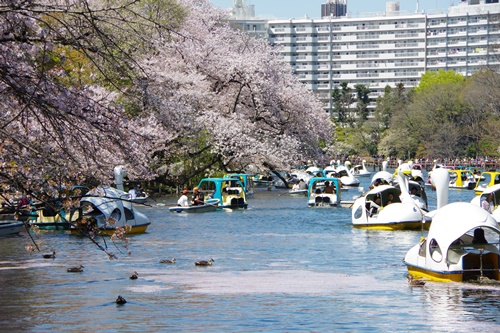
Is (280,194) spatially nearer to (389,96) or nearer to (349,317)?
(349,317)

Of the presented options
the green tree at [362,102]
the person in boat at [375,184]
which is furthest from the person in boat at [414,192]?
the green tree at [362,102]

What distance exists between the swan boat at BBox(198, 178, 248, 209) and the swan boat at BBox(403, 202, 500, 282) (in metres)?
25.7

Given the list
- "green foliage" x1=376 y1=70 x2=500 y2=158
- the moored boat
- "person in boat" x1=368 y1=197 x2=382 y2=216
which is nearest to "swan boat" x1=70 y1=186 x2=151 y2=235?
"person in boat" x1=368 y1=197 x2=382 y2=216

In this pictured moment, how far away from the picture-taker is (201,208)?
45.2 meters

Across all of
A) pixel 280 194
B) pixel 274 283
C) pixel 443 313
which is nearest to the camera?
pixel 443 313

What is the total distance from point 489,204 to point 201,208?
43.9 feet

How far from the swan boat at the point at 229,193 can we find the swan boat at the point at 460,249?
25.7 meters

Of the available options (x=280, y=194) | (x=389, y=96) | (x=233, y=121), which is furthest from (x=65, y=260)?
(x=389, y=96)

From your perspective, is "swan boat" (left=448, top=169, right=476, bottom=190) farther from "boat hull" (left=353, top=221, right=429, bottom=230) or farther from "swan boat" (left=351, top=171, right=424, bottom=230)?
"boat hull" (left=353, top=221, right=429, bottom=230)

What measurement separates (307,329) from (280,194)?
48.0 m

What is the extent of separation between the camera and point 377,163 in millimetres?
142500

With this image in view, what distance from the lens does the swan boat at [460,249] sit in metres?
21.0

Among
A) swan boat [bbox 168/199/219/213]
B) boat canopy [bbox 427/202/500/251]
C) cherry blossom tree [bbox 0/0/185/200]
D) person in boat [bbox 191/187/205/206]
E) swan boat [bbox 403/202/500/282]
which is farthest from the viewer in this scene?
person in boat [bbox 191/187/205/206]

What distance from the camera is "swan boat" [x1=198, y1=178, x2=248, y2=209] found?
48.2 m
